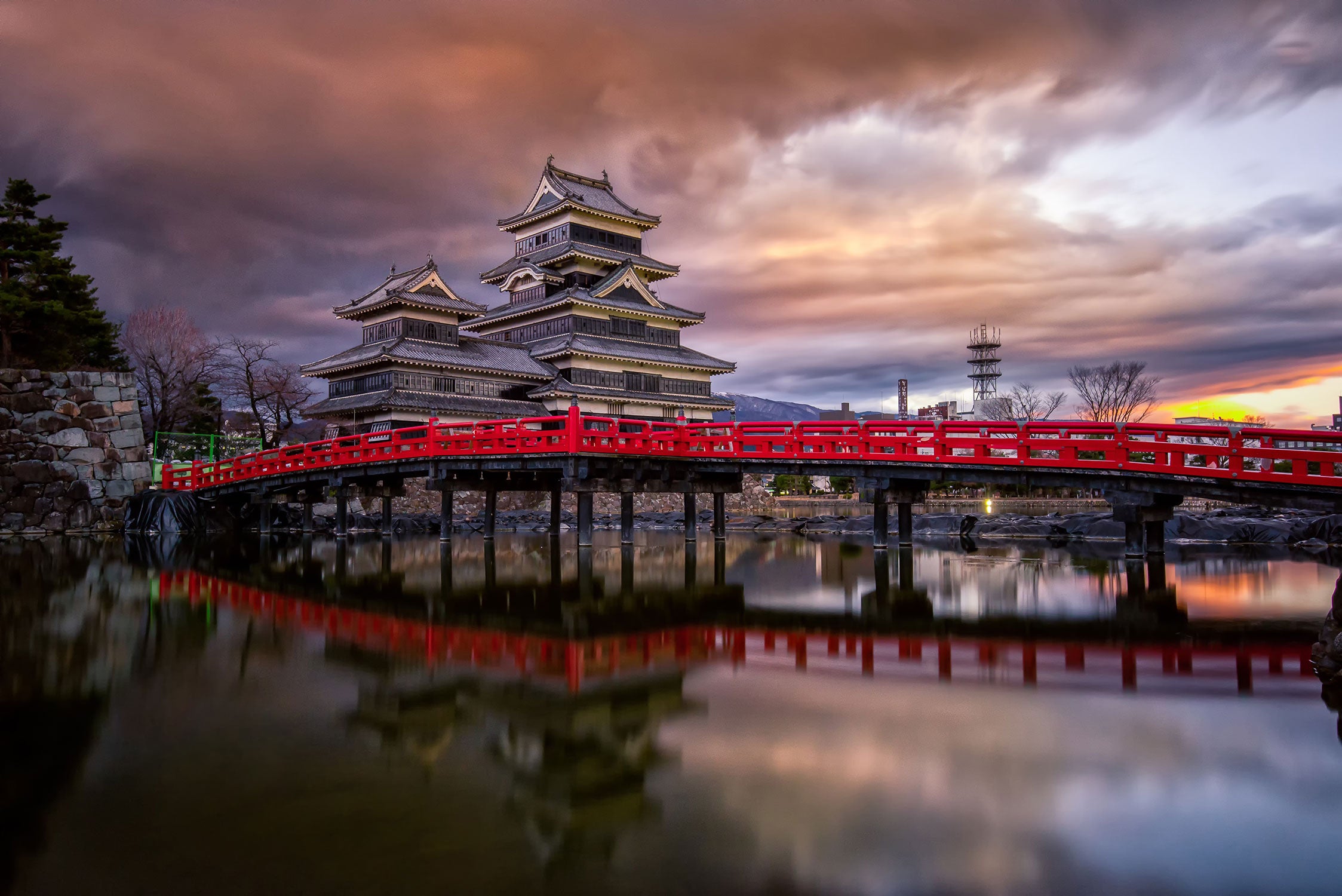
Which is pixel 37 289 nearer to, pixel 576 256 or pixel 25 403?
pixel 25 403

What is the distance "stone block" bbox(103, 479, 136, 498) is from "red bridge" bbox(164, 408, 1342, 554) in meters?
2.34

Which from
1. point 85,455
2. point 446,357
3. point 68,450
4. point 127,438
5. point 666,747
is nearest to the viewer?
point 666,747

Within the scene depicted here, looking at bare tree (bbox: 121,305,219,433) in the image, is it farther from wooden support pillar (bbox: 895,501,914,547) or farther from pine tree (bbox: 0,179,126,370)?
wooden support pillar (bbox: 895,501,914,547)

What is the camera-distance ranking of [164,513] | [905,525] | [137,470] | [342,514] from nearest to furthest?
[905,525] < [342,514] < [164,513] < [137,470]

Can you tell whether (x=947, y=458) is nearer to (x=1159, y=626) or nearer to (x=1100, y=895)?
(x=1159, y=626)

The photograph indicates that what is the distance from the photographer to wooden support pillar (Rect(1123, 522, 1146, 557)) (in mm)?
20266

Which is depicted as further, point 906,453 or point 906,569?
point 906,453

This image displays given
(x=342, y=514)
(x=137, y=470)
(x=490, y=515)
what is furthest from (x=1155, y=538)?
(x=137, y=470)

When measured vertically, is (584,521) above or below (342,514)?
below

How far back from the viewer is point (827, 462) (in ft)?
69.7

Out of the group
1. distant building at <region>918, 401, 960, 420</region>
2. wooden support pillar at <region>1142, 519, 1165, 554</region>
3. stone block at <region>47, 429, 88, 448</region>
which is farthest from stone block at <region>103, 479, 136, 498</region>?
distant building at <region>918, 401, 960, 420</region>

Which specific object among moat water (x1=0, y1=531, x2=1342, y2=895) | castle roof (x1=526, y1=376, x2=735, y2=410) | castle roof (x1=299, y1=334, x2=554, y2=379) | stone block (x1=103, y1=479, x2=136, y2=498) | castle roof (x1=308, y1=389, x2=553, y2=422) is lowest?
moat water (x1=0, y1=531, x2=1342, y2=895)

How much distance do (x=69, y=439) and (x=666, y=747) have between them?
32.6m

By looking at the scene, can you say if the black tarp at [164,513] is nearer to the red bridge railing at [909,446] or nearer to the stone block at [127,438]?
the stone block at [127,438]
